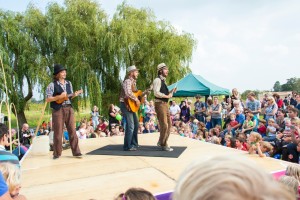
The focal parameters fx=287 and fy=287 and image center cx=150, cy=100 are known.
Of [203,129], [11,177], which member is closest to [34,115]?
[203,129]

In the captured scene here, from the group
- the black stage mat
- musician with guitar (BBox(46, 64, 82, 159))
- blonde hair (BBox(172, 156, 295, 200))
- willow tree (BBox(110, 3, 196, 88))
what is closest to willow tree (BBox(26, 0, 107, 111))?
willow tree (BBox(110, 3, 196, 88))

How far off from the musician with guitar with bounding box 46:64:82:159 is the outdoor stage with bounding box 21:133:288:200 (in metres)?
0.35

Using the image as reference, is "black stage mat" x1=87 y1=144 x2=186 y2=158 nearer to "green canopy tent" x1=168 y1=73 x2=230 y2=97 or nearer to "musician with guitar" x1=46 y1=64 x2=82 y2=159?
"musician with guitar" x1=46 y1=64 x2=82 y2=159

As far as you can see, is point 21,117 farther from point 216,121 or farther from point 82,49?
point 216,121

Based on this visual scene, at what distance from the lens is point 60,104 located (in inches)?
178

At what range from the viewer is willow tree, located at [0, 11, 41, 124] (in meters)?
13.2

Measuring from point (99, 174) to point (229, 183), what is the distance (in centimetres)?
337

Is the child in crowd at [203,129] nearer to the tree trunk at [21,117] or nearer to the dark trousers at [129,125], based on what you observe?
the dark trousers at [129,125]

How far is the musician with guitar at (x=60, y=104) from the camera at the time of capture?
443 cm

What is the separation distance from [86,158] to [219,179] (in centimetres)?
437

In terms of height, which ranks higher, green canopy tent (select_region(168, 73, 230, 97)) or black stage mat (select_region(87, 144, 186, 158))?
green canopy tent (select_region(168, 73, 230, 97))

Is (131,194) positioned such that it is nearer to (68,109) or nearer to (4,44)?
(68,109)

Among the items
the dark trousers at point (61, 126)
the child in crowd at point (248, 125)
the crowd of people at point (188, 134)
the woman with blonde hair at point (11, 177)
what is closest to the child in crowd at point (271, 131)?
the crowd of people at point (188, 134)

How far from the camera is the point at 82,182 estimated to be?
3.43m
